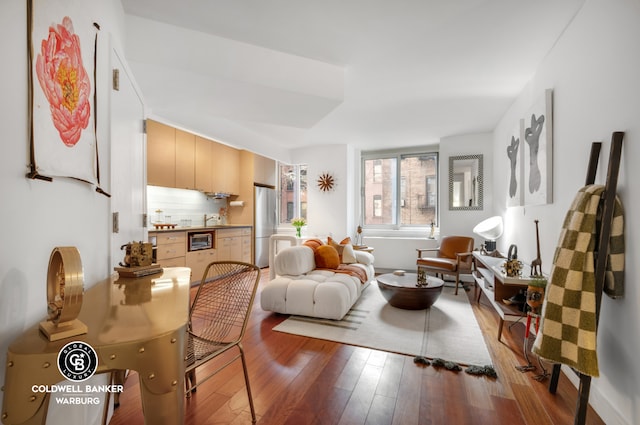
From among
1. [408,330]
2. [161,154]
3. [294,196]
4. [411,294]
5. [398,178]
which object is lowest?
[408,330]

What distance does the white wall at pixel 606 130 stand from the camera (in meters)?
1.47

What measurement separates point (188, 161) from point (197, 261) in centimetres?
163

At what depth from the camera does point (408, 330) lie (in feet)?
9.60

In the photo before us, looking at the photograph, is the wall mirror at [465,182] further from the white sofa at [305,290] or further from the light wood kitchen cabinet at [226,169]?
the light wood kitchen cabinet at [226,169]

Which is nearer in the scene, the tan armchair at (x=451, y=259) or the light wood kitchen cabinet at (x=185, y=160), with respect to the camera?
the tan armchair at (x=451, y=259)

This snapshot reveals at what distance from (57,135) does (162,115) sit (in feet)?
9.35

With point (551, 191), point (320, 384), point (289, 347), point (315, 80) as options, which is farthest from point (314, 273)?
point (551, 191)

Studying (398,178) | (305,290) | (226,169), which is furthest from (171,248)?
(398,178)

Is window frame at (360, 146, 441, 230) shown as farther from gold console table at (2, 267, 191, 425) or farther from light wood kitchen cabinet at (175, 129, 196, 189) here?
gold console table at (2, 267, 191, 425)

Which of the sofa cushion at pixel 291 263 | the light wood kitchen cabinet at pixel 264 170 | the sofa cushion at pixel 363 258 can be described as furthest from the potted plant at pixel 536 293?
the light wood kitchen cabinet at pixel 264 170

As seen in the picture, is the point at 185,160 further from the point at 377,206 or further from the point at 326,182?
the point at 377,206

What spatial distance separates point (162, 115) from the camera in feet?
11.9

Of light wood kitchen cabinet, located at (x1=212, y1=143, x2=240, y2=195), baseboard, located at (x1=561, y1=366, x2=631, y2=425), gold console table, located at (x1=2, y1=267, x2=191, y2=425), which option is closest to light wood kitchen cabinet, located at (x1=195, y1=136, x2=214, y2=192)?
light wood kitchen cabinet, located at (x1=212, y1=143, x2=240, y2=195)

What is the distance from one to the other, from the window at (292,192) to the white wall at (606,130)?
4.94m
